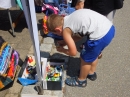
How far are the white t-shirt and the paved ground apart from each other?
0.78 metres

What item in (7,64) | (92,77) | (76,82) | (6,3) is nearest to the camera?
(7,64)

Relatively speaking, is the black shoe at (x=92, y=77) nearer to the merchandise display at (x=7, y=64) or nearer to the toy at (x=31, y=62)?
the toy at (x=31, y=62)

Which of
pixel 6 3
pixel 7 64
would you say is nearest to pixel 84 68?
pixel 7 64

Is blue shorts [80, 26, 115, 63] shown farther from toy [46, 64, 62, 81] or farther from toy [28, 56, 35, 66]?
toy [28, 56, 35, 66]

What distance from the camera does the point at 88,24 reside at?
7.16 feet

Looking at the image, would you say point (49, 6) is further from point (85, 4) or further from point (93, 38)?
point (93, 38)

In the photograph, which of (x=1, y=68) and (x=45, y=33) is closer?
(x=1, y=68)

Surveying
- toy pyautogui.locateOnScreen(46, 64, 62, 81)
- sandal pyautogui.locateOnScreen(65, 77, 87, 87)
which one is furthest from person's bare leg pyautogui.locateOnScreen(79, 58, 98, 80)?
toy pyautogui.locateOnScreen(46, 64, 62, 81)

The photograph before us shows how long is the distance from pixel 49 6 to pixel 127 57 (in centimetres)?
163

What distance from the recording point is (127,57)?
3.23 m

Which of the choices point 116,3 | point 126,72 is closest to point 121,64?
point 126,72

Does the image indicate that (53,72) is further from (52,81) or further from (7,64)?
(7,64)

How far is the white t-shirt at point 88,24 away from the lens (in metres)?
2.18

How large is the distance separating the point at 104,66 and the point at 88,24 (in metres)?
1.05
